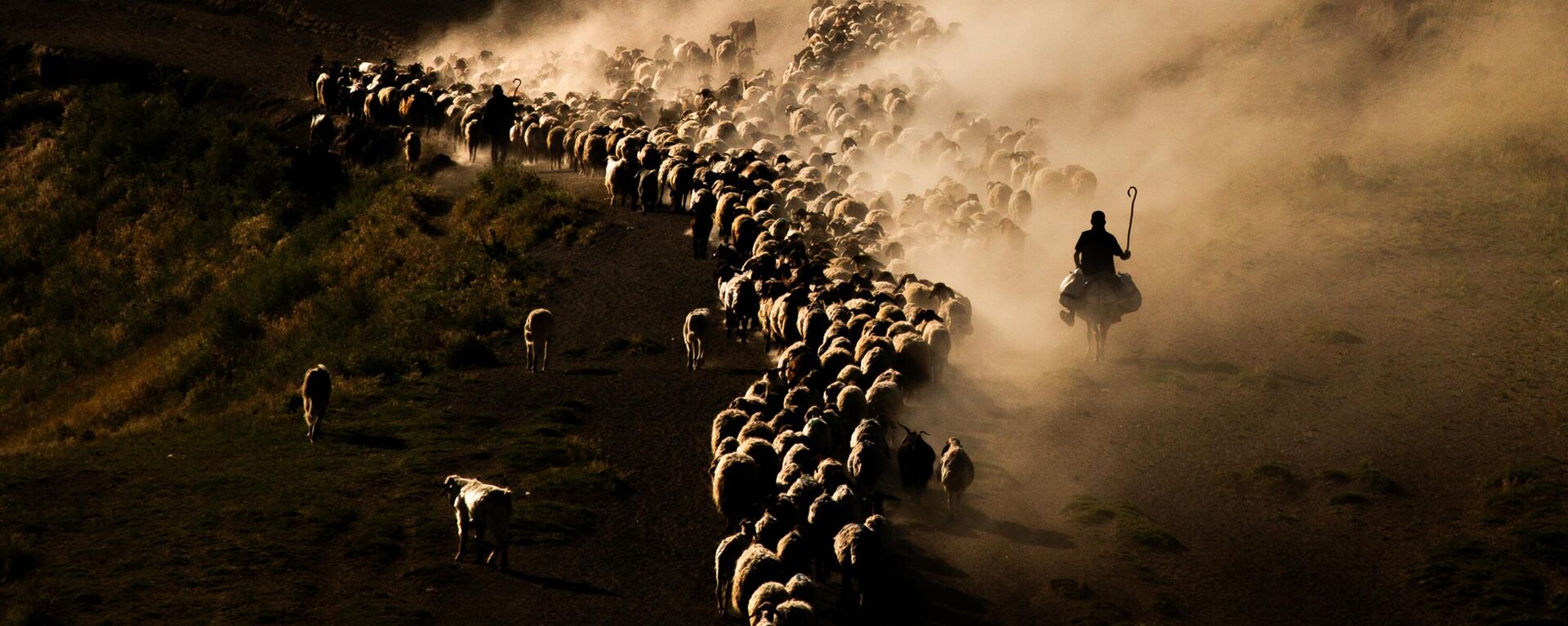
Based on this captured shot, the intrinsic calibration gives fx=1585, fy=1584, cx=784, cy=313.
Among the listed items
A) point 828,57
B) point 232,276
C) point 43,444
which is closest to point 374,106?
point 232,276

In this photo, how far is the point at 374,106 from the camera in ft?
168

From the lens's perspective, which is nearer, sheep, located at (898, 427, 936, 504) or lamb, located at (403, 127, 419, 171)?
sheep, located at (898, 427, 936, 504)

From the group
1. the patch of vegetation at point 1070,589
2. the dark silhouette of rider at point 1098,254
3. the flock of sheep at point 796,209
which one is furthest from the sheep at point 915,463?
the dark silhouette of rider at point 1098,254

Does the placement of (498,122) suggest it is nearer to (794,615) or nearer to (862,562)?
(862,562)

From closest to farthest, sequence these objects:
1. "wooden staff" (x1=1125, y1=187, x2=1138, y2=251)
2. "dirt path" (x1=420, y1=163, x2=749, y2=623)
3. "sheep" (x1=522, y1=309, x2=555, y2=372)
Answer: "dirt path" (x1=420, y1=163, x2=749, y2=623) < "wooden staff" (x1=1125, y1=187, x2=1138, y2=251) < "sheep" (x1=522, y1=309, x2=555, y2=372)

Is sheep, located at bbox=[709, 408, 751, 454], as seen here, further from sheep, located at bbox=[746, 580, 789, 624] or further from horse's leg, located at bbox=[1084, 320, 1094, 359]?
horse's leg, located at bbox=[1084, 320, 1094, 359]

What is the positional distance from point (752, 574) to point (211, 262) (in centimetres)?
3051

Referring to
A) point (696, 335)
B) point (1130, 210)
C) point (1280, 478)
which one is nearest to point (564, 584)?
point (696, 335)

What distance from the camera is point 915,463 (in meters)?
21.0

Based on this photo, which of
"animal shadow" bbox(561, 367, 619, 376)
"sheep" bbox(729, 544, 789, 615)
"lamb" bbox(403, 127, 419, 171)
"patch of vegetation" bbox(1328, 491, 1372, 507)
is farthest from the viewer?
"lamb" bbox(403, 127, 419, 171)

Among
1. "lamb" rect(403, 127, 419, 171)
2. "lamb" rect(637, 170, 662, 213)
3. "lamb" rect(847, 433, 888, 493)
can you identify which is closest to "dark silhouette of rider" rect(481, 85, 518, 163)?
"lamb" rect(403, 127, 419, 171)

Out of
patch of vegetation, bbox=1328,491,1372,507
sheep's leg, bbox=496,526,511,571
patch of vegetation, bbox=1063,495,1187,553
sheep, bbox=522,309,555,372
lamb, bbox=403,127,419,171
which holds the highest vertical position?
lamb, bbox=403,127,419,171

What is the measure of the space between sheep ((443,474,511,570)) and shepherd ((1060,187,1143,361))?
461 inches

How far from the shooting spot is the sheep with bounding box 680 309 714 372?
92.5 ft
